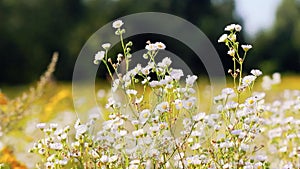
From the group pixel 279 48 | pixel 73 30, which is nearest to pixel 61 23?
pixel 73 30

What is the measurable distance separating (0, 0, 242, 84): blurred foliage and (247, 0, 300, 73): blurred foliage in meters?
1.69

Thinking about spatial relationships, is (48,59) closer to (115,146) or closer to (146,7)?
(146,7)

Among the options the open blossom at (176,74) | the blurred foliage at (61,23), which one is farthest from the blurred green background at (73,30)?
the open blossom at (176,74)

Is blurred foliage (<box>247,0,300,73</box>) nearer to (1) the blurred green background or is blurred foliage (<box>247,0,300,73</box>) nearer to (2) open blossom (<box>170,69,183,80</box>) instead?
(1) the blurred green background

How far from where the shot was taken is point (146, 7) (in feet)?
54.4

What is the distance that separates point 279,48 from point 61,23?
708 centimetres

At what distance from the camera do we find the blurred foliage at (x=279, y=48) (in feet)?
56.9

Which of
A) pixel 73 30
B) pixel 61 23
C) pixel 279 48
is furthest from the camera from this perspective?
pixel 279 48

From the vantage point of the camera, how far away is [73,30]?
16.5 metres

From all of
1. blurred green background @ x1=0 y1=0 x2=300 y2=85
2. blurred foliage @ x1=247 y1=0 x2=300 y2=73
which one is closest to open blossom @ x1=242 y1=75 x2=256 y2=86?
blurred green background @ x1=0 y1=0 x2=300 y2=85

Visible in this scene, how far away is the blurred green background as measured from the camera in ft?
52.0

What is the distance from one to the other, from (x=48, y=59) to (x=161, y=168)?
46.6 ft

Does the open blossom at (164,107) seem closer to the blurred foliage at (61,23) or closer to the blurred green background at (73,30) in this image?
the blurred green background at (73,30)

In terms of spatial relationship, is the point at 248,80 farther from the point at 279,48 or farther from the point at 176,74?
the point at 279,48
